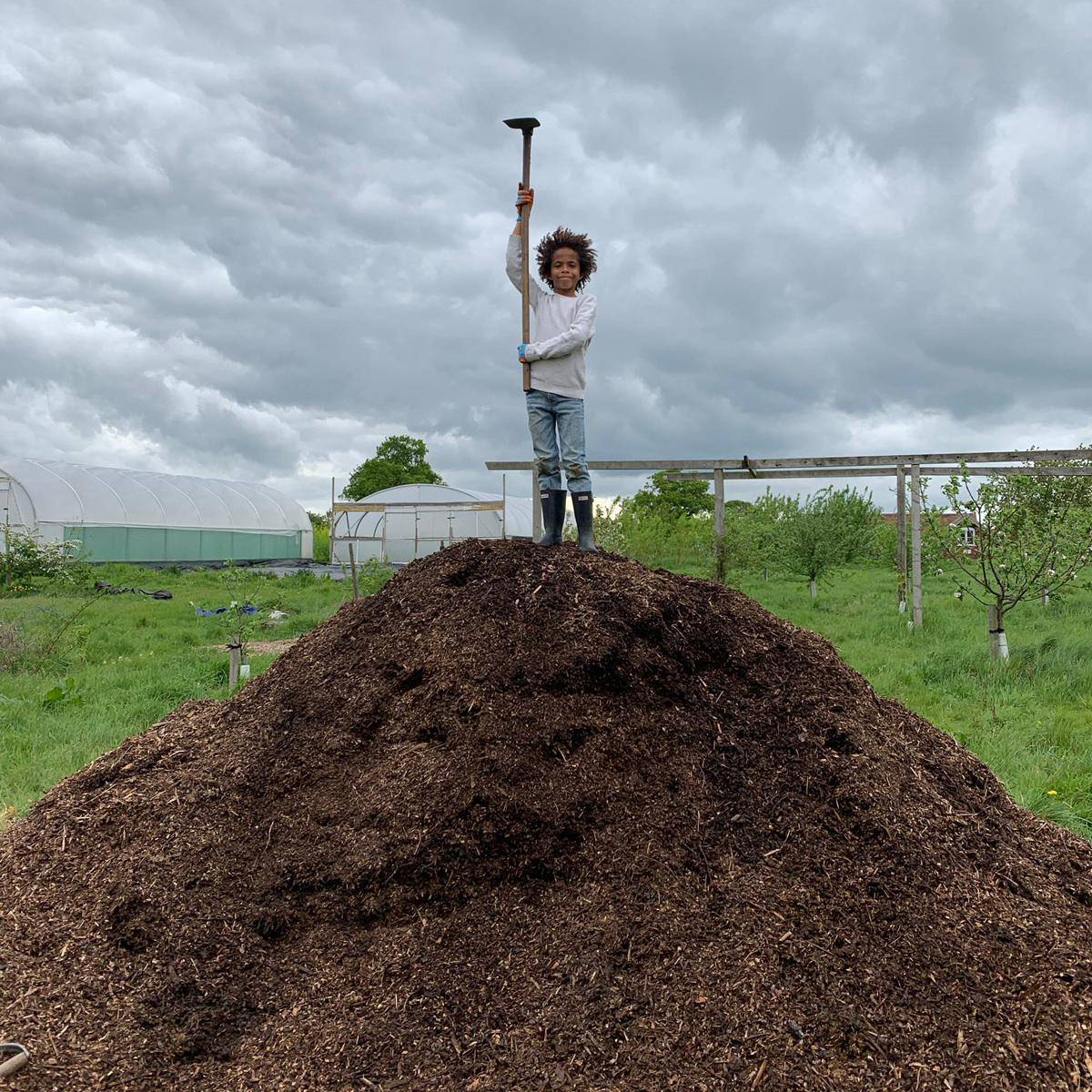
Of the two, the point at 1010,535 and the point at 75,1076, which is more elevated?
the point at 1010,535

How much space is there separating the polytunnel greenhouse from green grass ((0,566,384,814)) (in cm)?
890

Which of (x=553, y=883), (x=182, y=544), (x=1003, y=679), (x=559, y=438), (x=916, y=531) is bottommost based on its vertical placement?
(x=1003, y=679)

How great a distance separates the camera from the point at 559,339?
484cm

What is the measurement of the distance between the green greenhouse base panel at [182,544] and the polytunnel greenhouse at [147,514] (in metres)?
0.03

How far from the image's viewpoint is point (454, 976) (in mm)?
2746

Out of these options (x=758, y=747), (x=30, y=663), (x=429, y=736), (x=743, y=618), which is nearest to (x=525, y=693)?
(x=429, y=736)

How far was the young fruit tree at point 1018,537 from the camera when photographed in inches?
368

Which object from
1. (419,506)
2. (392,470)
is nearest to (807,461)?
(419,506)

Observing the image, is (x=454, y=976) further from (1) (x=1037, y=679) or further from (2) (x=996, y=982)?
(1) (x=1037, y=679)

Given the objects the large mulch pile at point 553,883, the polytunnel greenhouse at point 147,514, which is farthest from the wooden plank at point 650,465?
the polytunnel greenhouse at point 147,514

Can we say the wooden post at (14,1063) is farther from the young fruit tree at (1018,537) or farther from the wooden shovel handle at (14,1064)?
the young fruit tree at (1018,537)

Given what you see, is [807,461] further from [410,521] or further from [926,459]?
[410,521]

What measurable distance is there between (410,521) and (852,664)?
22.6 metres

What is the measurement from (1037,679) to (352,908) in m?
7.39
